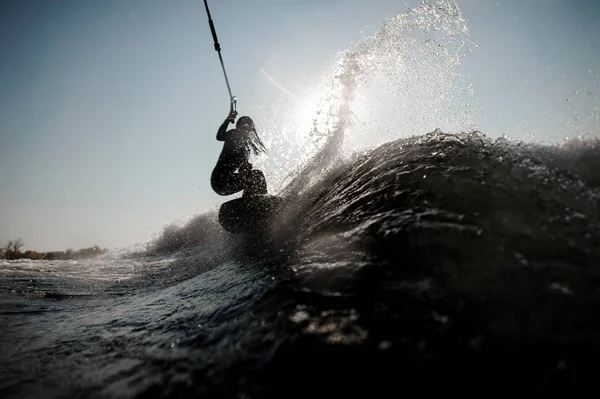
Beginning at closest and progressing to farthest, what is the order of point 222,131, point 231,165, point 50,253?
point 231,165 < point 222,131 < point 50,253

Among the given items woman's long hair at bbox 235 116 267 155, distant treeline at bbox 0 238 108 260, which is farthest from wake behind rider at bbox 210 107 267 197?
distant treeline at bbox 0 238 108 260

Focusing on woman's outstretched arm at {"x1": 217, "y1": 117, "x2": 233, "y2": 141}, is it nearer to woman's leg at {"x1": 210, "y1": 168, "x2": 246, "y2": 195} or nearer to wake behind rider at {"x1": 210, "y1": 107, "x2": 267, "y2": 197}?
wake behind rider at {"x1": 210, "y1": 107, "x2": 267, "y2": 197}

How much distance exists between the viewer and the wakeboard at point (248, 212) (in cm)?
680

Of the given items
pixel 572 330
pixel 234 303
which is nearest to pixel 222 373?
pixel 234 303

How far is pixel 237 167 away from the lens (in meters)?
7.32

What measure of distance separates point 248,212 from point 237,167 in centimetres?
115

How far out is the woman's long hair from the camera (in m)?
7.39

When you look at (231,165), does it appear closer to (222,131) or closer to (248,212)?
(222,131)

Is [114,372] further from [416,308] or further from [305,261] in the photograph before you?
[416,308]

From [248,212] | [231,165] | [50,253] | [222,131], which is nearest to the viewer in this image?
[248,212]

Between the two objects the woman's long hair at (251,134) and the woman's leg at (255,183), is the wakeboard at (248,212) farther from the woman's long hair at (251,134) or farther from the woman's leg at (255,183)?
the woman's long hair at (251,134)

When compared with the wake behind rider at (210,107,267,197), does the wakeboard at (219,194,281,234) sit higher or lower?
lower

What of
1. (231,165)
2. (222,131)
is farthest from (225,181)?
(222,131)

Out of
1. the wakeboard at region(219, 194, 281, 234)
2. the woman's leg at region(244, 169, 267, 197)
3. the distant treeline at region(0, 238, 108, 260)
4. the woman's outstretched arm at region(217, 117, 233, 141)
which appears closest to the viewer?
the wakeboard at region(219, 194, 281, 234)
